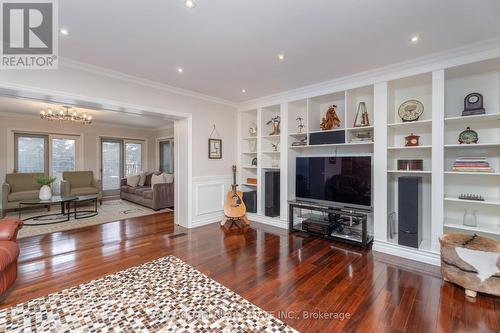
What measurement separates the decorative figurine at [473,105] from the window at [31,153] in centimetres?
913

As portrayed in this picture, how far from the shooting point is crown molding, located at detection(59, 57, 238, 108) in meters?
2.94

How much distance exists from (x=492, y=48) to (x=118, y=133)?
8838mm

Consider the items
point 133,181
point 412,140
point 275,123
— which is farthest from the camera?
point 133,181

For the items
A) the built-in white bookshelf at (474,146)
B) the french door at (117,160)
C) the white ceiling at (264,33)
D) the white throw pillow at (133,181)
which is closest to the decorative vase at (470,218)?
the built-in white bookshelf at (474,146)

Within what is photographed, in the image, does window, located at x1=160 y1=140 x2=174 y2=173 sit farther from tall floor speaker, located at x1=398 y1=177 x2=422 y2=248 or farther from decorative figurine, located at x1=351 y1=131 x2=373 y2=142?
tall floor speaker, located at x1=398 y1=177 x2=422 y2=248

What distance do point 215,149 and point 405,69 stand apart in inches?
135

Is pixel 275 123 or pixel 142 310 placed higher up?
pixel 275 123

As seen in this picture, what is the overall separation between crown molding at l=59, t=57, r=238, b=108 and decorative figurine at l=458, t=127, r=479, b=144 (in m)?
3.92

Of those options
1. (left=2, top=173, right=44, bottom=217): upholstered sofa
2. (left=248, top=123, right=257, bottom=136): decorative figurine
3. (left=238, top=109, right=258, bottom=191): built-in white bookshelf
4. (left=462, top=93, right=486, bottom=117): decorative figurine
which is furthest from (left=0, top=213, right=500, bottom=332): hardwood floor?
(left=2, top=173, right=44, bottom=217): upholstered sofa

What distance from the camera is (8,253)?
2.05 m

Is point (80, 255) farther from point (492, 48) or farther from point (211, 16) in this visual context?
point (492, 48)

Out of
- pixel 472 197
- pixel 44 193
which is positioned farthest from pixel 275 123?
pixel 44 193

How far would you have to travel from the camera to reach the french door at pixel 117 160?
24.7 feet

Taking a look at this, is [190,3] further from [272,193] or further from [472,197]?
[472,197]
